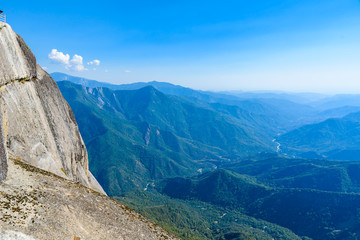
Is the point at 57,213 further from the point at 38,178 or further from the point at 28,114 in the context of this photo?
the point at 28,114

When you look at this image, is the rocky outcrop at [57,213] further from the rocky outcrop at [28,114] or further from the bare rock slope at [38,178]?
the rocky outcrop at [28,114]

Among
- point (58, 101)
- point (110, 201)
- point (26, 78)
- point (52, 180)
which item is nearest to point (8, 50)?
point (26, 78)

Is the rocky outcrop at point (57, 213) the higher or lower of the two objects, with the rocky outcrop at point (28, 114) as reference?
lower

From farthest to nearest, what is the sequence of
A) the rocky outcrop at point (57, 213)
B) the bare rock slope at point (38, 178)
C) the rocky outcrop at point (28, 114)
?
the rocky outcrop at point (28, 114)
the bare rock slope at point (38, 178)
the rocky outcrop at point (57, 213)

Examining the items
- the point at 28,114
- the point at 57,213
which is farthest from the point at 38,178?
the point at 28,114

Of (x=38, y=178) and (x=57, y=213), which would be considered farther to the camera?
(x=38, y=178)

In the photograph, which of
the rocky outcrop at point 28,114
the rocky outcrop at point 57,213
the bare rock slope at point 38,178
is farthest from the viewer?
the rocky outcrop at point 28,114

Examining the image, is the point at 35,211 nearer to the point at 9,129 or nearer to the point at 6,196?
the point at 6,196

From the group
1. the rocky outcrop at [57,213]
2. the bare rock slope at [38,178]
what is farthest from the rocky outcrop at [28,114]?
the rocky outcrop at [57,213]

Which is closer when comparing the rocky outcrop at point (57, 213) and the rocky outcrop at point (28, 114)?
the rocky outcrop at point (57, 213)
